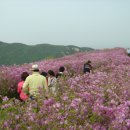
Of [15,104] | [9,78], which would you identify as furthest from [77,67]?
[15,104]

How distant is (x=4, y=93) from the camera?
20.5 metres

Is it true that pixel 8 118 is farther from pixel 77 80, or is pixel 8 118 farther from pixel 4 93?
pixel 4 93

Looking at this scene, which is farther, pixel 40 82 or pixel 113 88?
pixel 40 82

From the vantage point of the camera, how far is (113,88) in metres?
11.8

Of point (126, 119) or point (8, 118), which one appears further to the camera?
point (8, 118)

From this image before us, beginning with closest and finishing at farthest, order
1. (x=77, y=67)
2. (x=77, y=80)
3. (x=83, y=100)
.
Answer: (x=83, y=100) → (x=77, y=80) → (x=77, y=67)

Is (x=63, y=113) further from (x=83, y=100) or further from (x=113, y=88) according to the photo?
(x=113, y=88)

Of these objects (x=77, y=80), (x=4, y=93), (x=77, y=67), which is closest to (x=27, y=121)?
(x=77, y=80)

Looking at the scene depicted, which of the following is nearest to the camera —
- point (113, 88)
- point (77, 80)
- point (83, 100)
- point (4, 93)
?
point (83, 100)

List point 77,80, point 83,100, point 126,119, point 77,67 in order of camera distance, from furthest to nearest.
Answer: point 77,67
point 77,80
point 83,100
point 126,119

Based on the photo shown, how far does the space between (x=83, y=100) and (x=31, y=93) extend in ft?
16.4

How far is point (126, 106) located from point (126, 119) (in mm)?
924

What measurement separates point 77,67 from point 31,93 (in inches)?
535

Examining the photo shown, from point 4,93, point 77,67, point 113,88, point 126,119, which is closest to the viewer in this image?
point 126,119
